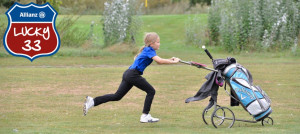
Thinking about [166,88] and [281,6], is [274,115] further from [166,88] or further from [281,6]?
[281,6]

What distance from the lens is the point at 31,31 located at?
24.2m

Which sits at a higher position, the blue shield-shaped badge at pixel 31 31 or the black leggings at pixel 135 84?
the black leggings at pixel 135 84

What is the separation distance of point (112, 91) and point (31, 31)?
10.7 meters

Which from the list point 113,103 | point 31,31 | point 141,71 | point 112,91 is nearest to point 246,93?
point 141,71

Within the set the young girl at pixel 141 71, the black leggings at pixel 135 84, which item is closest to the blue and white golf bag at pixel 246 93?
the young girl at pixel 141 71

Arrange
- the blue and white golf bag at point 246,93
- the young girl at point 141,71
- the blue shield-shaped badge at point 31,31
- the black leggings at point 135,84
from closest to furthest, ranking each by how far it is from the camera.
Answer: the blue and white golf bag at point 246,93 < the young girl at point 141,71 < the black leggings at point 135,84 < the blue shield-shaped badge at point 31,31

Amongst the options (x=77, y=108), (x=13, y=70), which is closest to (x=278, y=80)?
(x=77, y=108)

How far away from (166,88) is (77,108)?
4.25 m

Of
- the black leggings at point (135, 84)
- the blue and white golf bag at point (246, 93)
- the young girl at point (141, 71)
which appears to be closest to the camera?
the blue and white golf bag at point (246, 93)

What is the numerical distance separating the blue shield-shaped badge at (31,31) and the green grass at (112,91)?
0.47 meters

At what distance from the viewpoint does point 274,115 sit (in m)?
10.5

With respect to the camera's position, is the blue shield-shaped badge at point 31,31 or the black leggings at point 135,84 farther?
the blue shield-shaped badge at point 31,31

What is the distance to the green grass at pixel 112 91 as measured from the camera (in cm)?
911

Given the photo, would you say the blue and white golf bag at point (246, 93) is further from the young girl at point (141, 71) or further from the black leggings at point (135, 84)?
the black leggings at point (135, 84)
